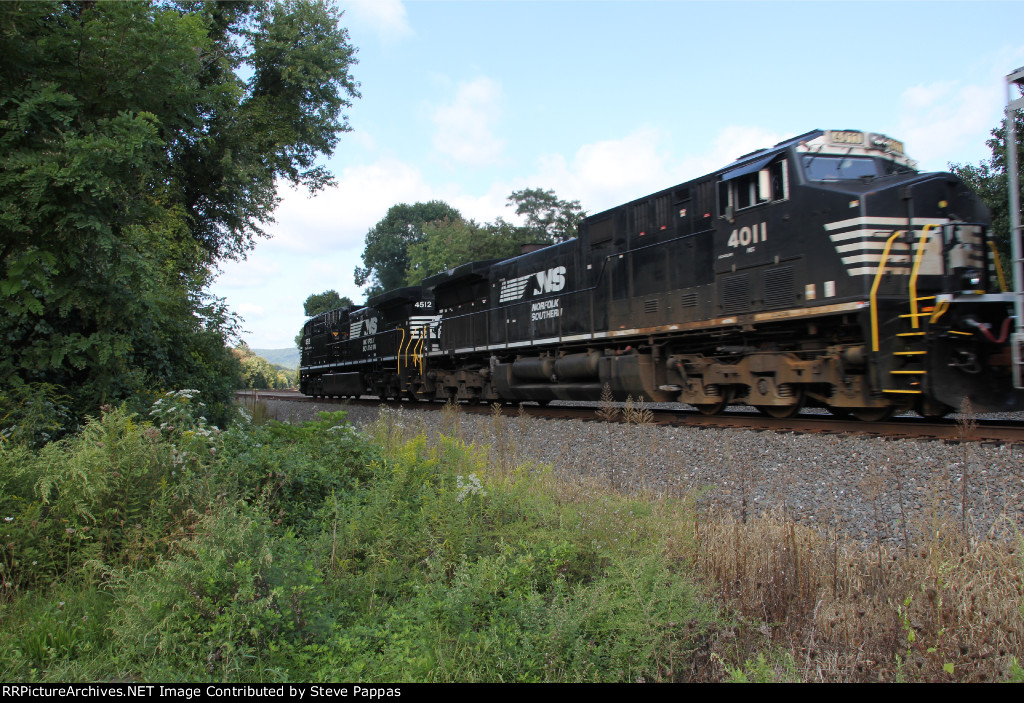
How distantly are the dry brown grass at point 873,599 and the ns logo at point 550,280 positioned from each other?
973 cm

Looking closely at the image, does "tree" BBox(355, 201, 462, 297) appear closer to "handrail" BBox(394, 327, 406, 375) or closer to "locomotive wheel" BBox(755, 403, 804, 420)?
"handrail" BBox(394, 327, 406, 375)

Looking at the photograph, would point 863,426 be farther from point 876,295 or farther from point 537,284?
point 537,284

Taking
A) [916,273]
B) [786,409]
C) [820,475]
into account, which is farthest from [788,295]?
[820,475]

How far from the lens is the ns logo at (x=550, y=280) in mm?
13703

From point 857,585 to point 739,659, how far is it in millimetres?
1091

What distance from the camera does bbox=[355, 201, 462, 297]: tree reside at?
253 feet

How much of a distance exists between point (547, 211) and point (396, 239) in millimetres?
36947

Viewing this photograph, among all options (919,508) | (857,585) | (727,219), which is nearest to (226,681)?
(857,585)

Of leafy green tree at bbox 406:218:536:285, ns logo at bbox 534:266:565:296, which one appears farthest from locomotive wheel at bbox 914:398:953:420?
leafy green tree at bbox 406:218:536:285

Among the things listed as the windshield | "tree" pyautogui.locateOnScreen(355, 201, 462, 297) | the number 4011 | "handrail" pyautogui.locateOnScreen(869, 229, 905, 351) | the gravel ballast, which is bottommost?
the gravel ballast

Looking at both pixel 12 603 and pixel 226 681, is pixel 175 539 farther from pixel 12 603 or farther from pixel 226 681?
pixel 226 681

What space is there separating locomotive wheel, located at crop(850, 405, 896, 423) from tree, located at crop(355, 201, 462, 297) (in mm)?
69792

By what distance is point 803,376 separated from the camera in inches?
336

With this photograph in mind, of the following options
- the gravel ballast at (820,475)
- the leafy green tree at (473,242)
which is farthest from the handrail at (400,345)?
the leafy green tree at (473,242)
